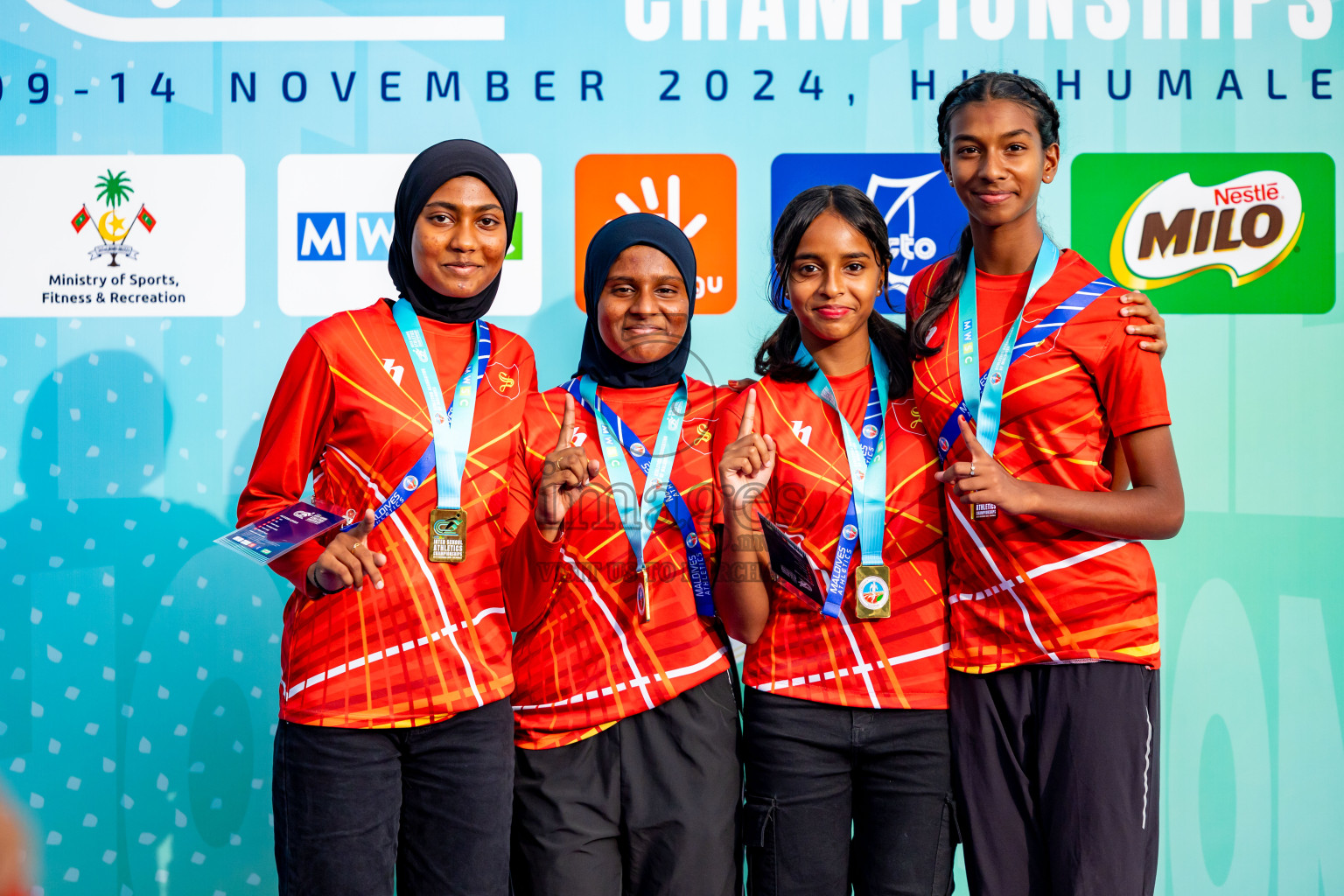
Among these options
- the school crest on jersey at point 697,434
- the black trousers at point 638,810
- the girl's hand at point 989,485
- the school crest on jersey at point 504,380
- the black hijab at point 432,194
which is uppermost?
the black hijab at point 432,194

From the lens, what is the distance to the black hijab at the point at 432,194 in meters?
2.20

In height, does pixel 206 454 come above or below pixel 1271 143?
below

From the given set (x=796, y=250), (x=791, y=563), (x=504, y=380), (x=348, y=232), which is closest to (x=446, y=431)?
(x=504, y=380)

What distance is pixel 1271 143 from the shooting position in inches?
124

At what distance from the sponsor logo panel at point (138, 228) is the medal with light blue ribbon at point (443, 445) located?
1.32 metres

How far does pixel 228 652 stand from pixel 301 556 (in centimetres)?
146

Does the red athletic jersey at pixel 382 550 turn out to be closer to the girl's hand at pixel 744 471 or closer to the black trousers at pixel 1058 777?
the girl's hand at pixel 744 471

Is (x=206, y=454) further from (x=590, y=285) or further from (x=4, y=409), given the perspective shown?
(x=590, y=285)

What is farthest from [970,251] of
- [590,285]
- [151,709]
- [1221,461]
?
[151,709]

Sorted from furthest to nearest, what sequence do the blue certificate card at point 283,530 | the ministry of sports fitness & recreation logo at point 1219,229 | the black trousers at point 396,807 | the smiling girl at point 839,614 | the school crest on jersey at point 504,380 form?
the ministry of sports fitness & recreation logo at point 1219,229, the school crest on jersey at point 504,380, the smiling girl at point 839,614, the black trousers at point 396,807, the blue certificate card at point 283,530

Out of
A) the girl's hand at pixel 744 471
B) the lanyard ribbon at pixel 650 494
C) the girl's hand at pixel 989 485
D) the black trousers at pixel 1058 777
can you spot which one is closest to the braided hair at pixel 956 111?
the girl's hand at pixel 989 485

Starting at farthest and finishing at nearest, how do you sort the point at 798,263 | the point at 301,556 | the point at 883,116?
the point at 883,116
the point at 798,263
the point at 301,556

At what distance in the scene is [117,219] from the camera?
10.5ft

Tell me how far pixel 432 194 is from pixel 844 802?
1606mm
